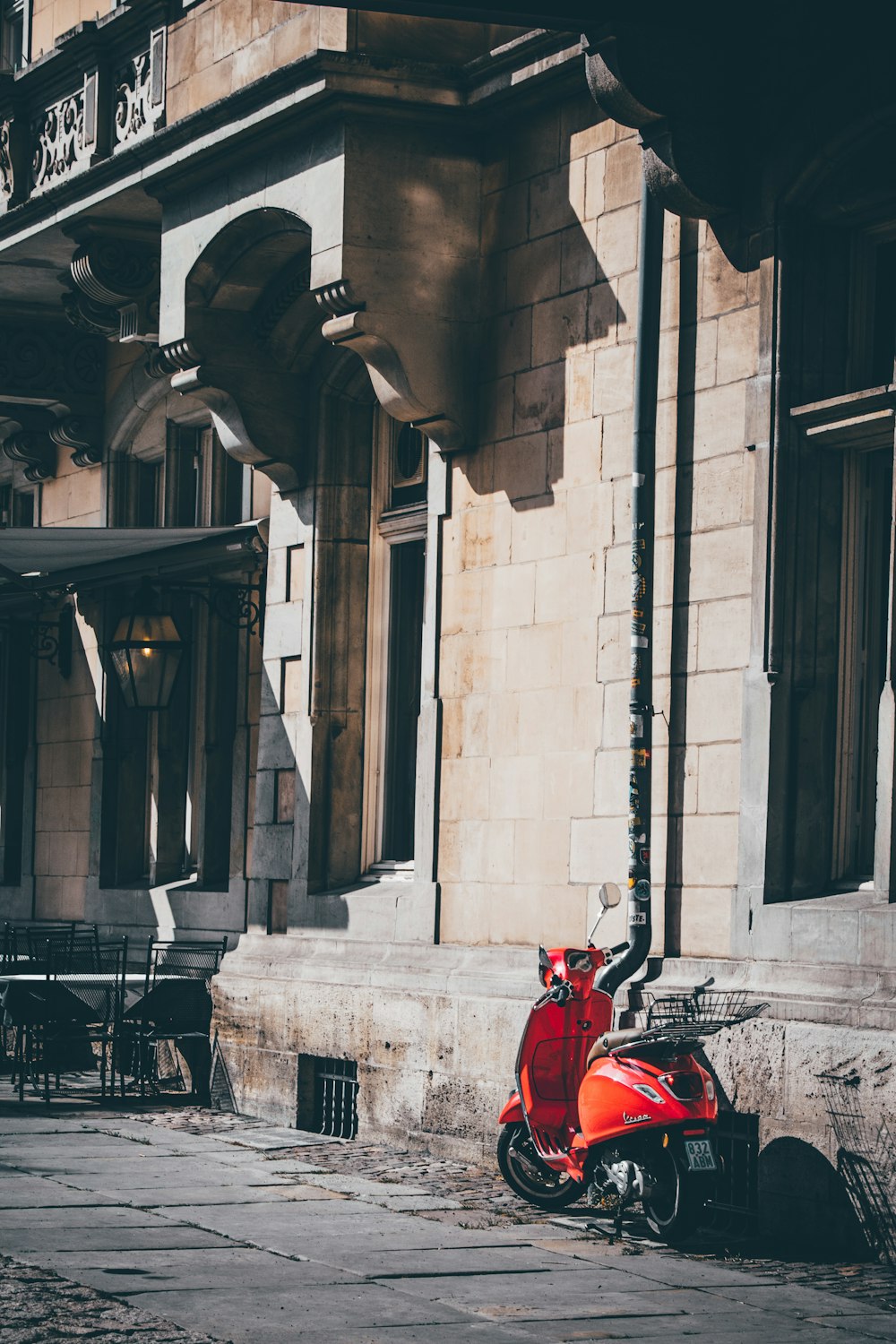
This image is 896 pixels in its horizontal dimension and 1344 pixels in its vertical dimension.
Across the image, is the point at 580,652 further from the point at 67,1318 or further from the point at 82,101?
the point at 82,101

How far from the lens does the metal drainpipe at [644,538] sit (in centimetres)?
1045

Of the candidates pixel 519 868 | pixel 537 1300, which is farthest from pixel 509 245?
pixel 537 1300

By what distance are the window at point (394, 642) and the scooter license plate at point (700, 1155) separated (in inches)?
→ 183

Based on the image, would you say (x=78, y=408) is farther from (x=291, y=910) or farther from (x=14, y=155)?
(x=291, y=910)

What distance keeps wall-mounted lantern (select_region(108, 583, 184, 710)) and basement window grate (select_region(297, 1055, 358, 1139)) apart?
3.25 meters

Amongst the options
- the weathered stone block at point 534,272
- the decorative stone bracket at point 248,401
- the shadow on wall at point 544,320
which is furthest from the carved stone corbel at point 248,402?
the weathered stone block at point 534,272

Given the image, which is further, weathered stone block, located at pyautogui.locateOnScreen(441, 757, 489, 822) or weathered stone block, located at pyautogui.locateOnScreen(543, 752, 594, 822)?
→ weathered stone block, located at pyautogui.locateOnScreen(441, 757, 489, 822)

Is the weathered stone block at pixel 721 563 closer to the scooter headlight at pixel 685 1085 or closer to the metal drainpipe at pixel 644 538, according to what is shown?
the metal drainpipe at pixel 644 538

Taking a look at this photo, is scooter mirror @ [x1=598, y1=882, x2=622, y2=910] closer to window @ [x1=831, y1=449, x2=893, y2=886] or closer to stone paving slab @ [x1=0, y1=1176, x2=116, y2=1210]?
window @ [x1=831, y1=449, x2=893, y2=886]

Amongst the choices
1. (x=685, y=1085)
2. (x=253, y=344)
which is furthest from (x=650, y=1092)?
(x=253, y=344)

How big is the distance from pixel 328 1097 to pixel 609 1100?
159 inches

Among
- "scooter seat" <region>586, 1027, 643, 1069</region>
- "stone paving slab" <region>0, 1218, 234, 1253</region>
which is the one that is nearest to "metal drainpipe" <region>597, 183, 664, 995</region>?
"scooter seat" <region>586, 1027, 643, 1069</region>

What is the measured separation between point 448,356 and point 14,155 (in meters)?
4.80

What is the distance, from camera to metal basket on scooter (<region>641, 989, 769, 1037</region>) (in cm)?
919
